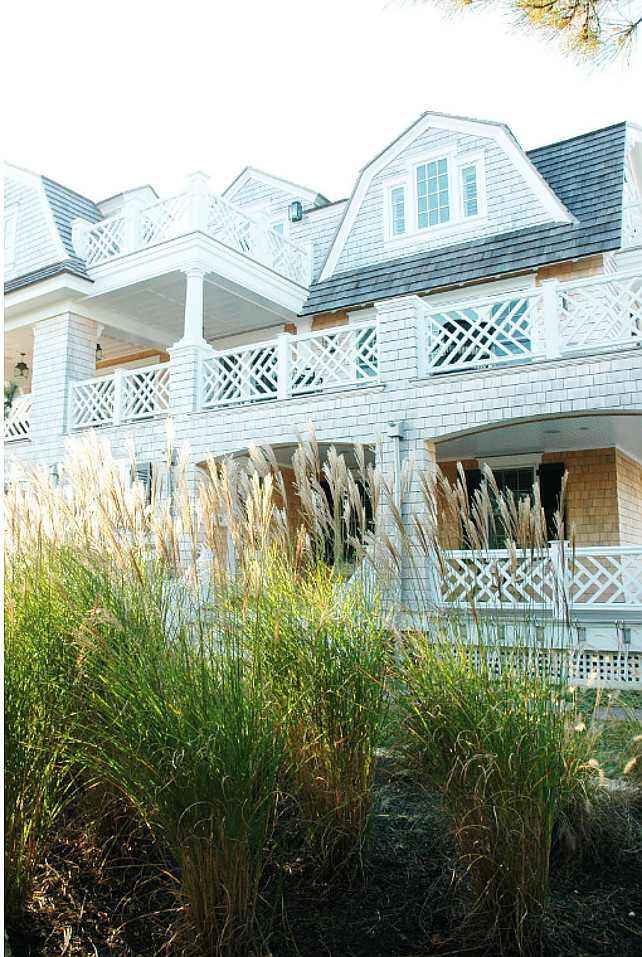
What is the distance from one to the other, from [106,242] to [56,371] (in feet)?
8.43

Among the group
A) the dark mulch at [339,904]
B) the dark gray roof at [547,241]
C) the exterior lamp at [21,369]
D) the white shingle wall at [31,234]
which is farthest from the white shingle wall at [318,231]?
the dark mulch at [339,904]

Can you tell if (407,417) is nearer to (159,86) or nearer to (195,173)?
(195,173)


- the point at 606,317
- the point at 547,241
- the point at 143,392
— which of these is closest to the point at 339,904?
the point at 606,317

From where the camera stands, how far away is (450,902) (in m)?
2.84

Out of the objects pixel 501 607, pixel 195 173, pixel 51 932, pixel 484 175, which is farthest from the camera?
pixel 484 175

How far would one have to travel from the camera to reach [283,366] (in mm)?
10938

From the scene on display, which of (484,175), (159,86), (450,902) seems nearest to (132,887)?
(450,902)

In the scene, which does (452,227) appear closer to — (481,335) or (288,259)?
(288,259)

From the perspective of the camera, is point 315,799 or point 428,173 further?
point 428,173

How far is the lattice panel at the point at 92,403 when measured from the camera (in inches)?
505

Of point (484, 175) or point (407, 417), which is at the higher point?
point (484, 175)

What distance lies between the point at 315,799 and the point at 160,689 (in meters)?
0.87

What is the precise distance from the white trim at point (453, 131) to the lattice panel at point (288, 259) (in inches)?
14.9

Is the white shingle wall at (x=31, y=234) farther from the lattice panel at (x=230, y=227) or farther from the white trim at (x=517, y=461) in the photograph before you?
the white trim at (x=517, y=461)
